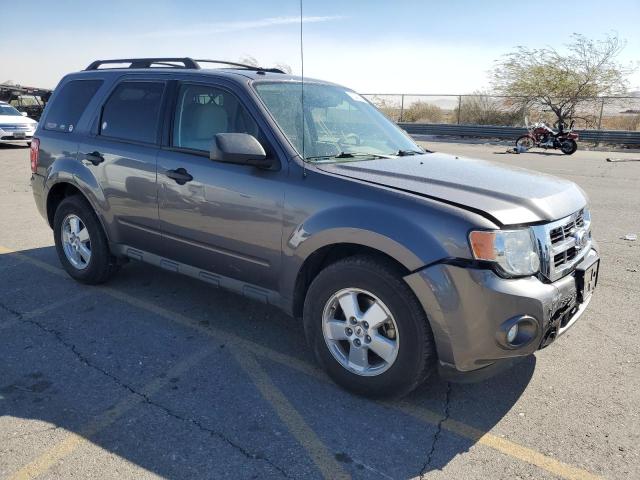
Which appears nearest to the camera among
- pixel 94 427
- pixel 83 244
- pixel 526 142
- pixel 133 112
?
pixel 94 427

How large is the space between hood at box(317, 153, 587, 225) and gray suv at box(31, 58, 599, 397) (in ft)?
0.05

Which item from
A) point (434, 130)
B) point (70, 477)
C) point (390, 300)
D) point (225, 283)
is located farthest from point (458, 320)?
point (434, 130)

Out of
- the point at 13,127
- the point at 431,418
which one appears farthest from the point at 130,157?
the point at 13,127

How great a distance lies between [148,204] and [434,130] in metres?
25.4

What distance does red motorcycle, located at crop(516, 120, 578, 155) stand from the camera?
19.0m

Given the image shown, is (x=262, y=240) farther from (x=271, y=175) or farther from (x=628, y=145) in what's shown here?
(x=628, y=145)

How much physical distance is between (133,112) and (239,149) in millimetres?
1578

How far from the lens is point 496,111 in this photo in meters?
28.6

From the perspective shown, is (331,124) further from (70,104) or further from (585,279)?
(70,104)

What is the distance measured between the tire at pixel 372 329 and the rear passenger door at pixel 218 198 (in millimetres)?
437

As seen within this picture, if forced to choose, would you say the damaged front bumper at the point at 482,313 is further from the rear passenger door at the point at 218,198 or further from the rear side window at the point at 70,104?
the rear side window at the point at 70,104

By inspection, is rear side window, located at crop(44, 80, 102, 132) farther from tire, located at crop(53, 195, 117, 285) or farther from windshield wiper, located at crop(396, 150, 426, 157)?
windshield wiper, located at crop(396, 150, 426, 157)

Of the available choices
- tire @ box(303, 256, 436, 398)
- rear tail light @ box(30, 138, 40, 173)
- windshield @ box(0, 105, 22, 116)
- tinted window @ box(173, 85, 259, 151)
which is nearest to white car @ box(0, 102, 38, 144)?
windshield @ box(0, 105, 22, 116)

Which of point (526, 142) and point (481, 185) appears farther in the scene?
point (526, 142)
